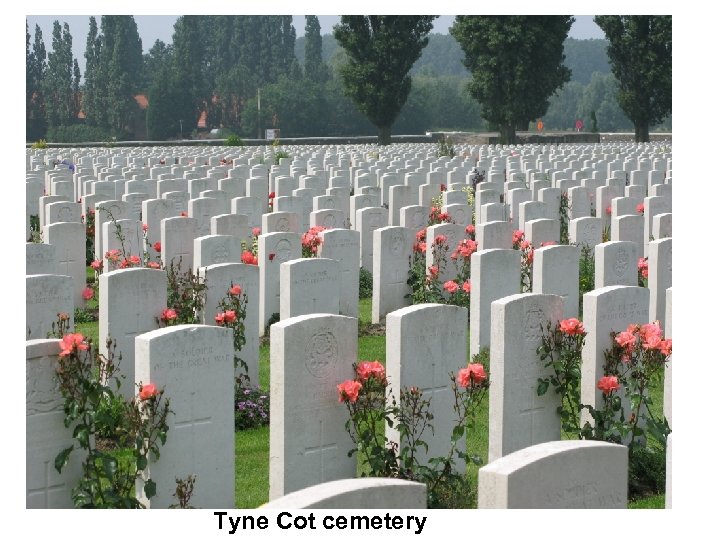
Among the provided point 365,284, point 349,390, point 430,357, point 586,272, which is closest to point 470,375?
point 430,357

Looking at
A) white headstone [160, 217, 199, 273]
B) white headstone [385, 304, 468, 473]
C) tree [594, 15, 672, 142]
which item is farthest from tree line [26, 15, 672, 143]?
white headstone [385, 304, 468, 473]

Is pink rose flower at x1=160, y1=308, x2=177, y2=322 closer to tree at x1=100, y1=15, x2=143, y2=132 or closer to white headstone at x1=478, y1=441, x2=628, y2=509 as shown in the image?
white headstone at x1=478, y1=441, x2=628, y2=509

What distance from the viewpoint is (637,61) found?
1699 inches

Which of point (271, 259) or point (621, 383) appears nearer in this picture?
point (621, 383)

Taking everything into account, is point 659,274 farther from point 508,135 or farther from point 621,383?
point 508,135

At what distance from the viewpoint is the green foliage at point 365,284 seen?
14.2m

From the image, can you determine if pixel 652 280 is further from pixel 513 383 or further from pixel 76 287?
pixel 76 287

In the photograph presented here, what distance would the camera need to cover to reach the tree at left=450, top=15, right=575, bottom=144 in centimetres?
4406

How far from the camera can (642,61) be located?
4306 cm

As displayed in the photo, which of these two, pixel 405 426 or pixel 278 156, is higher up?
pixel 278 156

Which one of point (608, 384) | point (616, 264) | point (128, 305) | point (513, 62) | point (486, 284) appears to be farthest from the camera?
point (513, 62)

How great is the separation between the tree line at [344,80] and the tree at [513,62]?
0.05 m

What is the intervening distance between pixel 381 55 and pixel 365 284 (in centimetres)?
3235

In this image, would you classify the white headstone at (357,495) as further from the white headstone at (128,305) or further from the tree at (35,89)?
the tree at (35,89)
